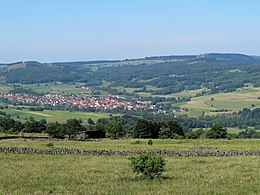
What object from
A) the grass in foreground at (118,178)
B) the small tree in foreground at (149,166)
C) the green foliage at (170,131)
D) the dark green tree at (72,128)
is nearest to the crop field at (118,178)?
the grass in foreground at (118,178)

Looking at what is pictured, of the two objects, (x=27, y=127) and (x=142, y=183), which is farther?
(x=27, y=127)

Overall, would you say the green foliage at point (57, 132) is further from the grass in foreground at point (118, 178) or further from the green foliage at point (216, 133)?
the grass in foreground at point (118, 178)

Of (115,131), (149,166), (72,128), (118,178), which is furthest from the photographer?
(115,131)

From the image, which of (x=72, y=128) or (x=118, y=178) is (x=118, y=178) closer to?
(x=118, y=178)

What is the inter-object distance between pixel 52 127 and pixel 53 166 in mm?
48974

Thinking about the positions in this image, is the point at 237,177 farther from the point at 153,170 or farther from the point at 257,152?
the point at 257,152

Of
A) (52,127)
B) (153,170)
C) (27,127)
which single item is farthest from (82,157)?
(27,127)

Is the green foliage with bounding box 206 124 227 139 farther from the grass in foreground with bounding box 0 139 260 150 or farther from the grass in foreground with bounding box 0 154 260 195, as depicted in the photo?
the grass in foreground with bounding box 0 154 260 195

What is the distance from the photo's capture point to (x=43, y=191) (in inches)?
919

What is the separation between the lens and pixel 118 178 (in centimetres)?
2898

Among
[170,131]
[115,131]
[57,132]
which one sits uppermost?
[57,132]

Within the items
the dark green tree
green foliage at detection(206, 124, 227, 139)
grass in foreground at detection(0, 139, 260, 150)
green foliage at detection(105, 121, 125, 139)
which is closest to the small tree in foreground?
grass in foreground at detection(0, 139, 260, 150)

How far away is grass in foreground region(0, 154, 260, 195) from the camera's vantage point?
2395cm

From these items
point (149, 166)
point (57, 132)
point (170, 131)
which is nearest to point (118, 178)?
point (149, 166)
